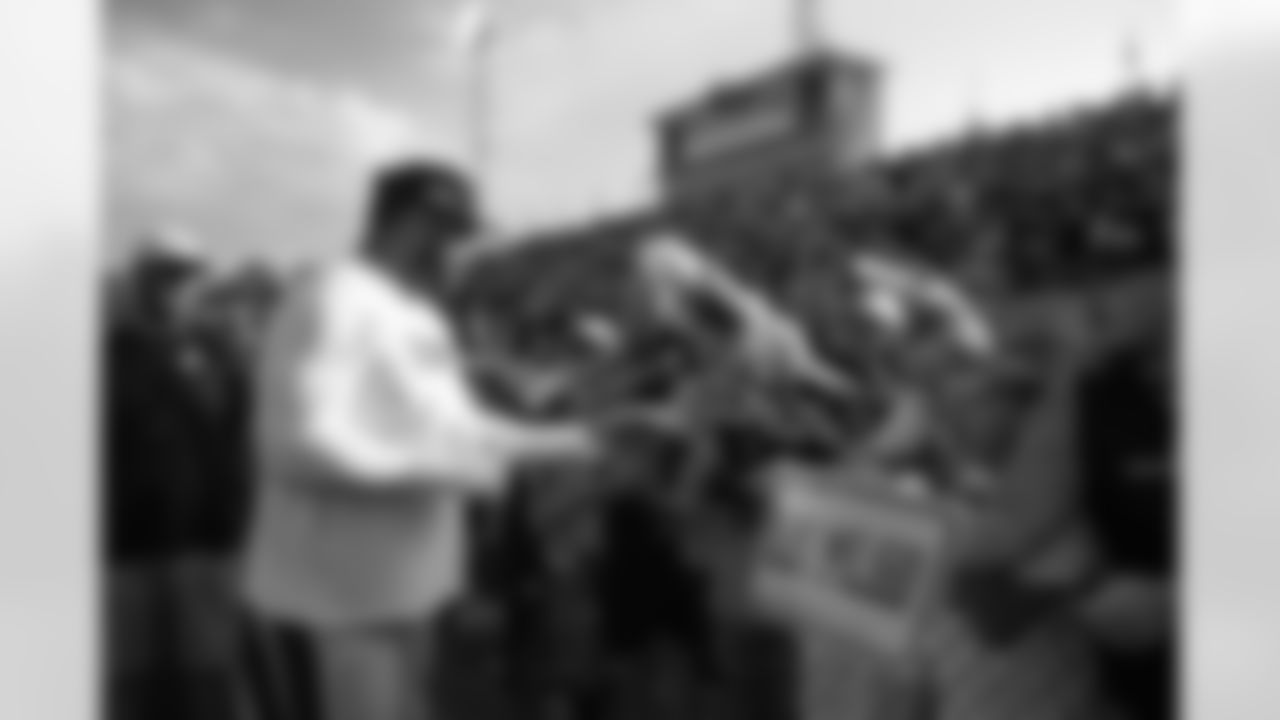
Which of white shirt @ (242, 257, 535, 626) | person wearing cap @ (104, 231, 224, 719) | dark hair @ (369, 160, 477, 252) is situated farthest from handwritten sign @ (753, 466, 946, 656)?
person wearing cap @ (104, 231, 224, 719)

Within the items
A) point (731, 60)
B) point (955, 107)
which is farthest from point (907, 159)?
point (731, 60)

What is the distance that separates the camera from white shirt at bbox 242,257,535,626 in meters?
1.72

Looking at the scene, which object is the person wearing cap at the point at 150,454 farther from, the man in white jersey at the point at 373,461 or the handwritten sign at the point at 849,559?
the handwritten sign at the point at 849,559

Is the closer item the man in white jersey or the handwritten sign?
the man in white jersey

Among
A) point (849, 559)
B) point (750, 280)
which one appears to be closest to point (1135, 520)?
point (849, 559)

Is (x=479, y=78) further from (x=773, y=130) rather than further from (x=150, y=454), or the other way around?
(x=150, y=454)

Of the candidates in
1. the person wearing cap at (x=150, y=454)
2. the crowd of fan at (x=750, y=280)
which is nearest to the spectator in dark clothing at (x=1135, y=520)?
the crowd of fan at (x=750, y=280)

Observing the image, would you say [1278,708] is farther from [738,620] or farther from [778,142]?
[778,142]

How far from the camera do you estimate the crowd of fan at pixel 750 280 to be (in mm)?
1719

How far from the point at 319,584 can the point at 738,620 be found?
0.53 metres

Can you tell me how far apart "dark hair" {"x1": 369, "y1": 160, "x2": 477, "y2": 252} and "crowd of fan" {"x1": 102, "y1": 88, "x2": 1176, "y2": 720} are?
0.26ft

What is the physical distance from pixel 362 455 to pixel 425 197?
1.05 ft

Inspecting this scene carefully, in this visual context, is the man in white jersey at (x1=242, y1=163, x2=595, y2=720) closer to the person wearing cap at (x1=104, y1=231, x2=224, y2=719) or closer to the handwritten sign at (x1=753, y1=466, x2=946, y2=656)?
the person wearing cap at (x1=104, y1=231, x2=224, y2=719)

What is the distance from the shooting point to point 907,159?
1.94 metres
